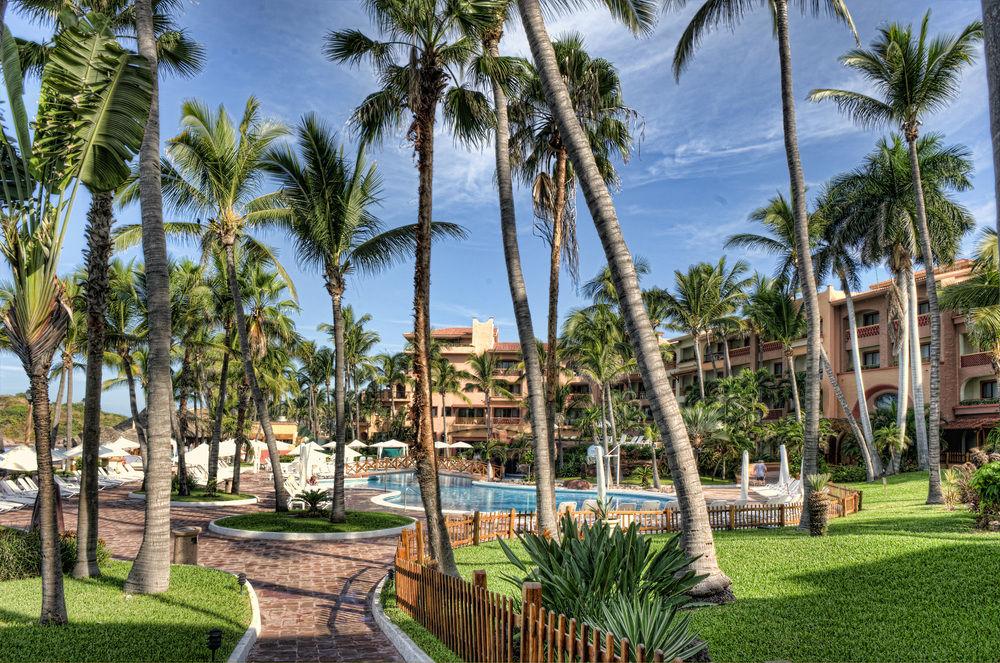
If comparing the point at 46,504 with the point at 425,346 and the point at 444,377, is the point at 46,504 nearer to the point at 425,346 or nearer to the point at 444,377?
the point at 425,346

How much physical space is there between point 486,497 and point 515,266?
22174 millimetres

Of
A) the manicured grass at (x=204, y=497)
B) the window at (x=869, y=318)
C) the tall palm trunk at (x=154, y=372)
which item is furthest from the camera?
the window at (x=869, y=318)

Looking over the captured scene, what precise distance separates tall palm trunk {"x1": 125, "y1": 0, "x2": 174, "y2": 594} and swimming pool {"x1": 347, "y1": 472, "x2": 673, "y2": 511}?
49.6ft

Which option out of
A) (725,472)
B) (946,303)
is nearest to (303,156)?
(946,303)

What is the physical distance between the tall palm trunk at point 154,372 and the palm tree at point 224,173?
7.90m

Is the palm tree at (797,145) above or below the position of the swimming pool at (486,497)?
above

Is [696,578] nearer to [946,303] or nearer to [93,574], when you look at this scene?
[93,574]

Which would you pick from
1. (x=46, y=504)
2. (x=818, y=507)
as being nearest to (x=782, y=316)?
(x=818, y=507)

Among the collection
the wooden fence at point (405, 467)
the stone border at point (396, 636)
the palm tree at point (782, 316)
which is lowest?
the wooden fence at point (405, 467)

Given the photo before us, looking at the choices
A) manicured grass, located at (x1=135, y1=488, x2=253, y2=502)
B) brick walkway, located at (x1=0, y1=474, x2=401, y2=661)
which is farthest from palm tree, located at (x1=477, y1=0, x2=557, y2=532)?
manicured grass, located at (x1=135, y1=488, x2=253, y2=502)

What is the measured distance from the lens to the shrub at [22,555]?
9.87m

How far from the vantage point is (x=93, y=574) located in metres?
10.3

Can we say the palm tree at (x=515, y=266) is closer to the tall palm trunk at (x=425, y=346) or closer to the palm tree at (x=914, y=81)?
the tall palm trunk at (x=425, y=346)

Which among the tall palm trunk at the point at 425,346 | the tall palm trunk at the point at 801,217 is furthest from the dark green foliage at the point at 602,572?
the tall palm trunk at the point at 801,217
